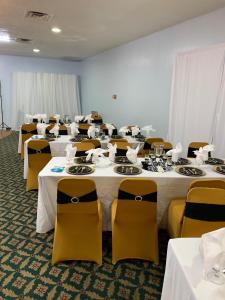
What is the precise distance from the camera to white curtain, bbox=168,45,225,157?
12.1 ft

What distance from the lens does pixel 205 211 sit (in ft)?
6.06

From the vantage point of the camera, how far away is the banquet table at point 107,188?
2375mm

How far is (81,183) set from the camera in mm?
1955

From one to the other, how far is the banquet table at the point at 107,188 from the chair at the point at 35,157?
107 cm

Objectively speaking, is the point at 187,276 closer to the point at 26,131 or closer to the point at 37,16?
the point at 37,16

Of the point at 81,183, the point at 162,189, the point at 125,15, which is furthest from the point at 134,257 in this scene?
the point at 125,15

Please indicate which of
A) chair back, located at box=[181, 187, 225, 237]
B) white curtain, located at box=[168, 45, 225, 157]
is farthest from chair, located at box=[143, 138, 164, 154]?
chair back, located at box=[181, 187, 225, 237]

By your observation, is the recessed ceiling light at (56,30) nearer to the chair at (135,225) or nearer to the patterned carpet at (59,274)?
the patterned carpet at (59,274)

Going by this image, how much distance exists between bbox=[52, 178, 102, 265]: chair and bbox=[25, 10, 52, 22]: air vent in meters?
3.26

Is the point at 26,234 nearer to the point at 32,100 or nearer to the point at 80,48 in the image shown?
the point at 80,48

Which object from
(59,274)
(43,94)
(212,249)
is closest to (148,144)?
(59,274)

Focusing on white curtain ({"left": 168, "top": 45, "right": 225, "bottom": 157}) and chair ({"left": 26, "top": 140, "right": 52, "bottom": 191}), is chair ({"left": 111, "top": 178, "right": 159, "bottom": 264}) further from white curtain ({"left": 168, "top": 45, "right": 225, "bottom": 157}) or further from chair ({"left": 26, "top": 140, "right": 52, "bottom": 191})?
white curtain ({"left": 168, "top": 45, "right": 225, "bottom": 157})

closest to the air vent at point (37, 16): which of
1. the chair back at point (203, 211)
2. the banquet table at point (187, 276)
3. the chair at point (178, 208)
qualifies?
the chair at point (178, 208)

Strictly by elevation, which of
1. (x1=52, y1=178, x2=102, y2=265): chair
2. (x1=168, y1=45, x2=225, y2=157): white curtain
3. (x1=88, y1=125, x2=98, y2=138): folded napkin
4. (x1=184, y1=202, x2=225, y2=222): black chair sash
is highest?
(x1=168, y1=45, x2=225, y2=157): white curtain
